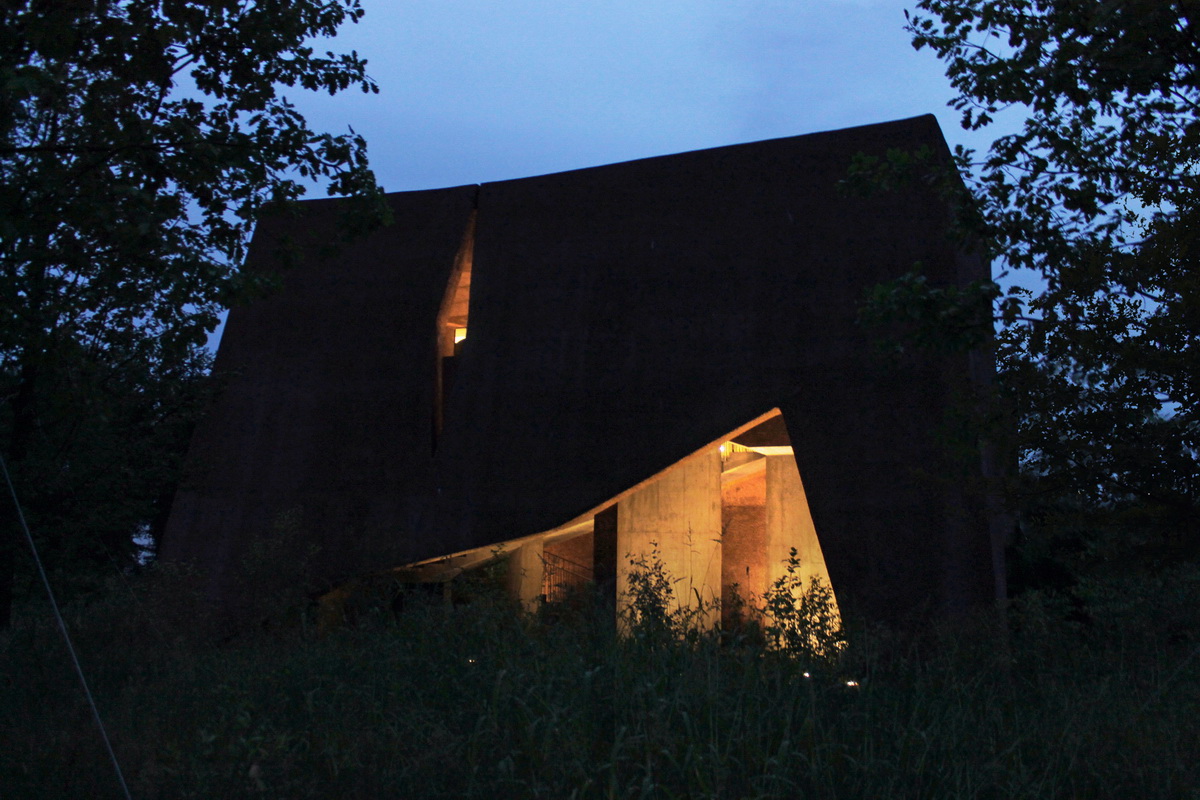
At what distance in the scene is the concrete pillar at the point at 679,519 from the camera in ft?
50.7

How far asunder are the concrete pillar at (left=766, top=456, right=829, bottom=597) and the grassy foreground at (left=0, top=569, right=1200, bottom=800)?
904 centimetres

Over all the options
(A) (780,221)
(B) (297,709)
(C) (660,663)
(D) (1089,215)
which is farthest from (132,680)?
(A) (780,221)

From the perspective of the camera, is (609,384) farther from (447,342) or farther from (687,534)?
(447,342)

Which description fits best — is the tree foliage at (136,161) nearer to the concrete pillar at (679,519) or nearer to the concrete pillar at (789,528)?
the concrete pillar at (679,519)

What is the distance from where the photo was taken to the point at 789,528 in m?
16.2

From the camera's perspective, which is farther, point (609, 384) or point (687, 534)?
point (687, 534)

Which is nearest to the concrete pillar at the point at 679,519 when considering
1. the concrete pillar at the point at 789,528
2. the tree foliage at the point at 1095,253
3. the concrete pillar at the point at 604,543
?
the concrete pillar at the point at 789,528

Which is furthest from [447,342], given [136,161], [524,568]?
[136,161]

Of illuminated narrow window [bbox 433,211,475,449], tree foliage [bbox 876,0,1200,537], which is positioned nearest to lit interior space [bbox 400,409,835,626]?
illuminated narrow window [bbox 433,211,475,449]

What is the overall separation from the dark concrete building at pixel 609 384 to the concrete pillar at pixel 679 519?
0.04m

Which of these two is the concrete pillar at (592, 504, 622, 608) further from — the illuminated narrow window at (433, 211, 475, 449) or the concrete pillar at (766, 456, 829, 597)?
the illuminated narrow window at (433, 211, 475, 449)

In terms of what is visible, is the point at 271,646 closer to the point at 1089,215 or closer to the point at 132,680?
the point at 132,680

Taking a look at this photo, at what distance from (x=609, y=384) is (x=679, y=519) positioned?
2.90 meters

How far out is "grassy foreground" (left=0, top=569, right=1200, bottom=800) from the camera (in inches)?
156
